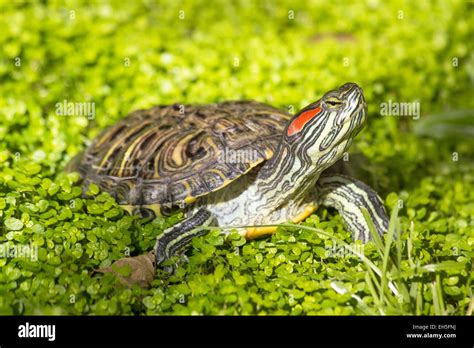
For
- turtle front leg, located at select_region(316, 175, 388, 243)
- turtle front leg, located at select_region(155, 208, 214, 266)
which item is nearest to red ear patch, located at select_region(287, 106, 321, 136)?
turtle front leg, located at select_region(316, 175, 388, 243)

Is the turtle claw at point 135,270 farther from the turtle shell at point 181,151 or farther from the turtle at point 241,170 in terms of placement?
the turtle shell at point 181,151

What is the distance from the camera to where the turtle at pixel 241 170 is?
399 cm

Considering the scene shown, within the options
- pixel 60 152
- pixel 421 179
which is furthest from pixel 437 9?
pixel 60 152

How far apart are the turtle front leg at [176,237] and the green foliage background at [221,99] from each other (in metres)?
0.12

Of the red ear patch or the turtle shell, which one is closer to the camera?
the red ear patch

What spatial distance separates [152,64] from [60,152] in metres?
1.88

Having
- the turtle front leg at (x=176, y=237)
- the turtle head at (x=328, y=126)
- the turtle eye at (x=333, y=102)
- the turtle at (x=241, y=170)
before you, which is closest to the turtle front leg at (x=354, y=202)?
the turtle at (x=241, y=170)

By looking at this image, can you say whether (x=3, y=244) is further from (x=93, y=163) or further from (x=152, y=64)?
(x=152, y=64)

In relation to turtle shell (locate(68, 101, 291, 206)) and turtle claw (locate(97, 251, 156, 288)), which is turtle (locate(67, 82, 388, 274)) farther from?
turtle claw (locate(97, 251, 156, 288))

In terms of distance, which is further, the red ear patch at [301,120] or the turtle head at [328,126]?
the red ear patch at [301,120]

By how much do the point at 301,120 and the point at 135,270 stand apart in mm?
1474

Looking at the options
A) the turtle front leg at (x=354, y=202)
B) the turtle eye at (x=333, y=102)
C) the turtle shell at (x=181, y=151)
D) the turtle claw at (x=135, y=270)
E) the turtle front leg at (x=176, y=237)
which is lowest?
the turtle claw at (x=135, y=270)

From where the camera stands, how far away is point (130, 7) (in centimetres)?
871

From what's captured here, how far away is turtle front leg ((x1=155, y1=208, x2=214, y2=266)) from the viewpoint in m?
4.13
